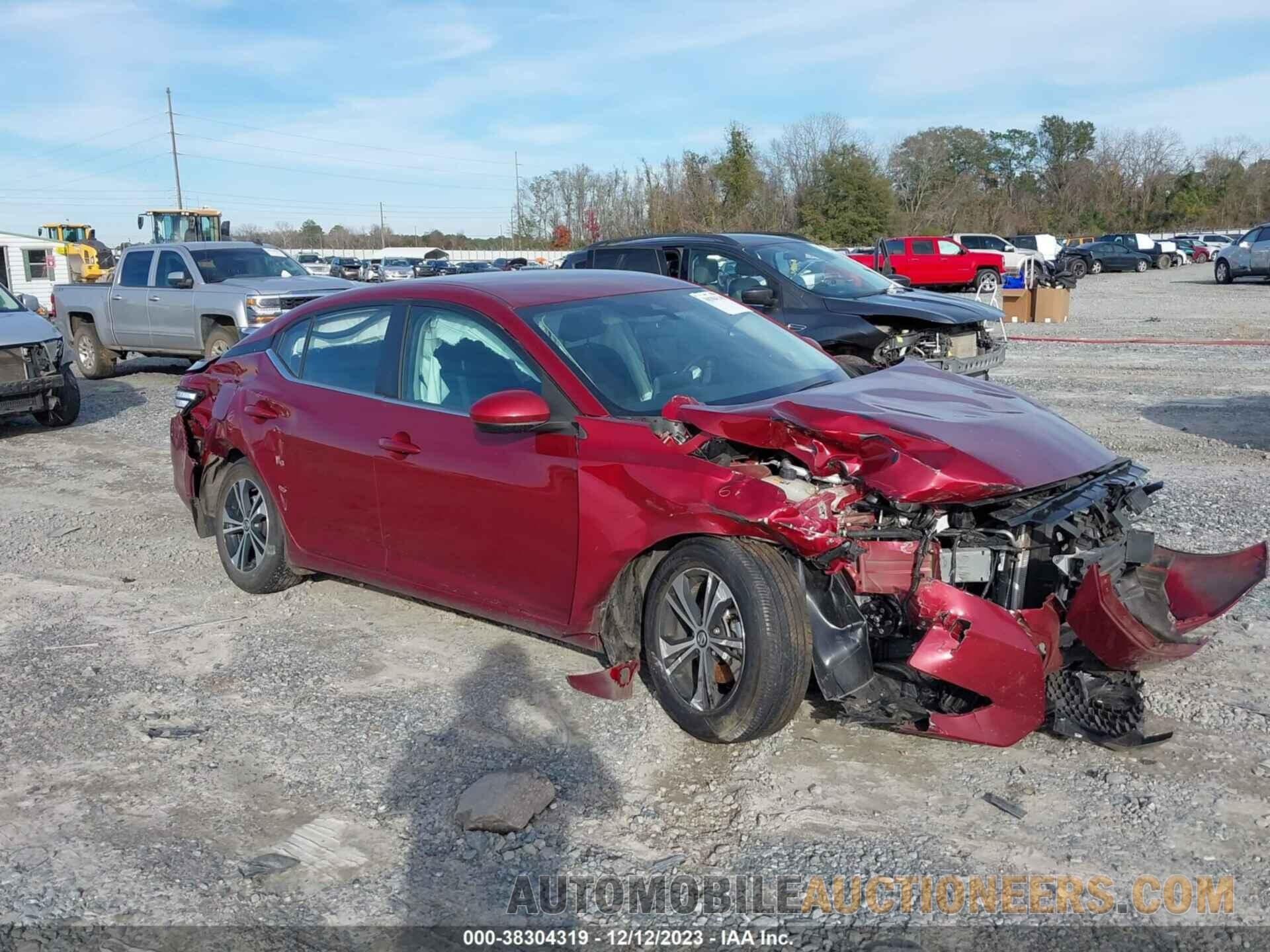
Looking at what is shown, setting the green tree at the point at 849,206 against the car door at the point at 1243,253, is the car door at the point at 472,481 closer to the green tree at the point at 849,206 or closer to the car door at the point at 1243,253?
the car door at the point at 1243,253

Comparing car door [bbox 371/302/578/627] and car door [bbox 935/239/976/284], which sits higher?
car door [bbox 935/239/976/284]

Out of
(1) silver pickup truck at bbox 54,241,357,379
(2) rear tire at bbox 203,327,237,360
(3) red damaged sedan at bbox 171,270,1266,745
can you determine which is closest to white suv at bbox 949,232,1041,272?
(1) silver pickup truck at bbox 54,241,357,379

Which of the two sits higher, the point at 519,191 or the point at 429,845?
the point at 519,191

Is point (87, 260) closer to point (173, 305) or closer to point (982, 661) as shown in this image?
point (173, 305)

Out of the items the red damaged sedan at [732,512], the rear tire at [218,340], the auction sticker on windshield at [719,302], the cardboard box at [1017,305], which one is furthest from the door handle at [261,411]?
the cardboard box at [1017,305]

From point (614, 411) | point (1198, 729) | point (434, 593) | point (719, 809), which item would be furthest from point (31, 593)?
point (1198, 729)

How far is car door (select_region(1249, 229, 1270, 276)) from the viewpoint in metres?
33.4

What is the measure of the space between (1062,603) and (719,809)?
141 cm

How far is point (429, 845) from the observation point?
12.5ft

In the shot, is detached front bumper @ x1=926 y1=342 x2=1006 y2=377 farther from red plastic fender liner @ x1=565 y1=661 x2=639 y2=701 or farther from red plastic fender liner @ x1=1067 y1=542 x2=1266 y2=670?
red plastic fender liner @ x1=565 y1=661 x2=639 y2=701

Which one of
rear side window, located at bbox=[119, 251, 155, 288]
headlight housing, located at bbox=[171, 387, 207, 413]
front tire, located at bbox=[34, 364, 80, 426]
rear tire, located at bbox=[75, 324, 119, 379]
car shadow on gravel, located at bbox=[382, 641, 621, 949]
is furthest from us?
rear tire, located at bbox=[75, 324, 119, 379]

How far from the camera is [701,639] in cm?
431

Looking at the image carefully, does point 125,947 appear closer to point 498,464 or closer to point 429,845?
point 429,845

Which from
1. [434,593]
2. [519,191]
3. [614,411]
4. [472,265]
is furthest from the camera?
[519,191]
